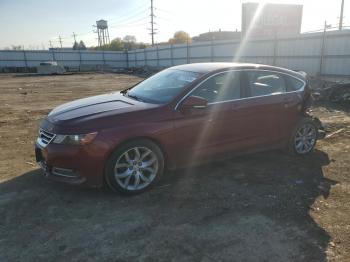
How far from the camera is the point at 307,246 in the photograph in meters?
3.37

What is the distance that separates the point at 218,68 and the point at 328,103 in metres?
8.46

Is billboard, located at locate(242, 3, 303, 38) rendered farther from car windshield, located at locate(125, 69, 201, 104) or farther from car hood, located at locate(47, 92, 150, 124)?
car hood, located at locate(47, 92, 150, 124)

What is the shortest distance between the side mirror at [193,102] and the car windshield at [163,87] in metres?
0.21

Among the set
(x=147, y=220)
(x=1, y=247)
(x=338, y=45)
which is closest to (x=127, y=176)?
(x=147, y=220)

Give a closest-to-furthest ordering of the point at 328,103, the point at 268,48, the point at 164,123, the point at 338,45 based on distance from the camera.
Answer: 1. the point at 164,123
2. the point at 328,103
3. the point at 338,45
4. the point at 268,48

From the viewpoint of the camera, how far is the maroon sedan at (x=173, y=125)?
4.25 metres

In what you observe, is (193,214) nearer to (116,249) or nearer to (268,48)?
(116,249)

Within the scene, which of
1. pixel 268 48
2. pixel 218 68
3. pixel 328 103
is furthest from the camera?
pixel 268 48

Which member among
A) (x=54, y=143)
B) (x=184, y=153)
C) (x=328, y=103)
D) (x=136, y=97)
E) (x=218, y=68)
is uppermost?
(x=218, y=68)

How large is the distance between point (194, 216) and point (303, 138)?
3131 millimetres

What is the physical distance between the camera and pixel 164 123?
15.0ft

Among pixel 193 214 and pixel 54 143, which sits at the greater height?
pixel 54 143

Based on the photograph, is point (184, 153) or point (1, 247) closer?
point (1, 247)

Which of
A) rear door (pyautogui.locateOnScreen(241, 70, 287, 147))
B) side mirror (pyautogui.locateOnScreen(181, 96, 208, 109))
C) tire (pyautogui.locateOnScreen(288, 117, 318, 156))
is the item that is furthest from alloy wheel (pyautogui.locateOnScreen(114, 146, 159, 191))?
tire (pyautogui.locateOnScreen(288, 117, 318, 156))
